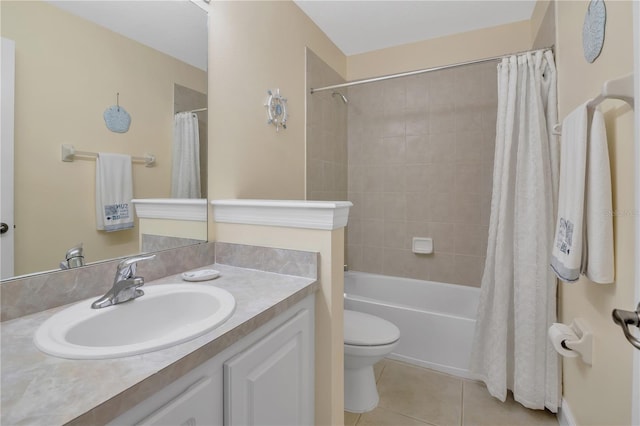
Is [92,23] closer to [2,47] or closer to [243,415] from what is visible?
[2,47]

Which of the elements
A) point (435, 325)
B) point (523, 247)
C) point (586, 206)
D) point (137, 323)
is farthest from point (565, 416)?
point (137, 323)

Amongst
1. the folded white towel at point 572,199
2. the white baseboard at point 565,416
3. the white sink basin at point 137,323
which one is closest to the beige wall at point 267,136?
the white sink basin at point 137,323

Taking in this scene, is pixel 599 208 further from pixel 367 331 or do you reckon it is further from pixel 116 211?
pixel 116 211

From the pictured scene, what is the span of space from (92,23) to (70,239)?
2.24ft

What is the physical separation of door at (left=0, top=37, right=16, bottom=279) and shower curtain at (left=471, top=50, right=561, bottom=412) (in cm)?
203

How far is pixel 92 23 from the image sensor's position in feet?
3.07

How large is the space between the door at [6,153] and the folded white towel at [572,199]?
1.70 metres

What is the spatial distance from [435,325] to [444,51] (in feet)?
7.13

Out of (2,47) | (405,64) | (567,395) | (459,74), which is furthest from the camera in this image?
(405,64)

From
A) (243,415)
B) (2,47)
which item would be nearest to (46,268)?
(2,47)

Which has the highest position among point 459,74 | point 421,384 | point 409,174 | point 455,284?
point 459,74

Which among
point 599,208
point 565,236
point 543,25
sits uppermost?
point 543,25

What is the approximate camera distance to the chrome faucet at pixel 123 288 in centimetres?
84

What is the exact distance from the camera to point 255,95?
5.36 feet
